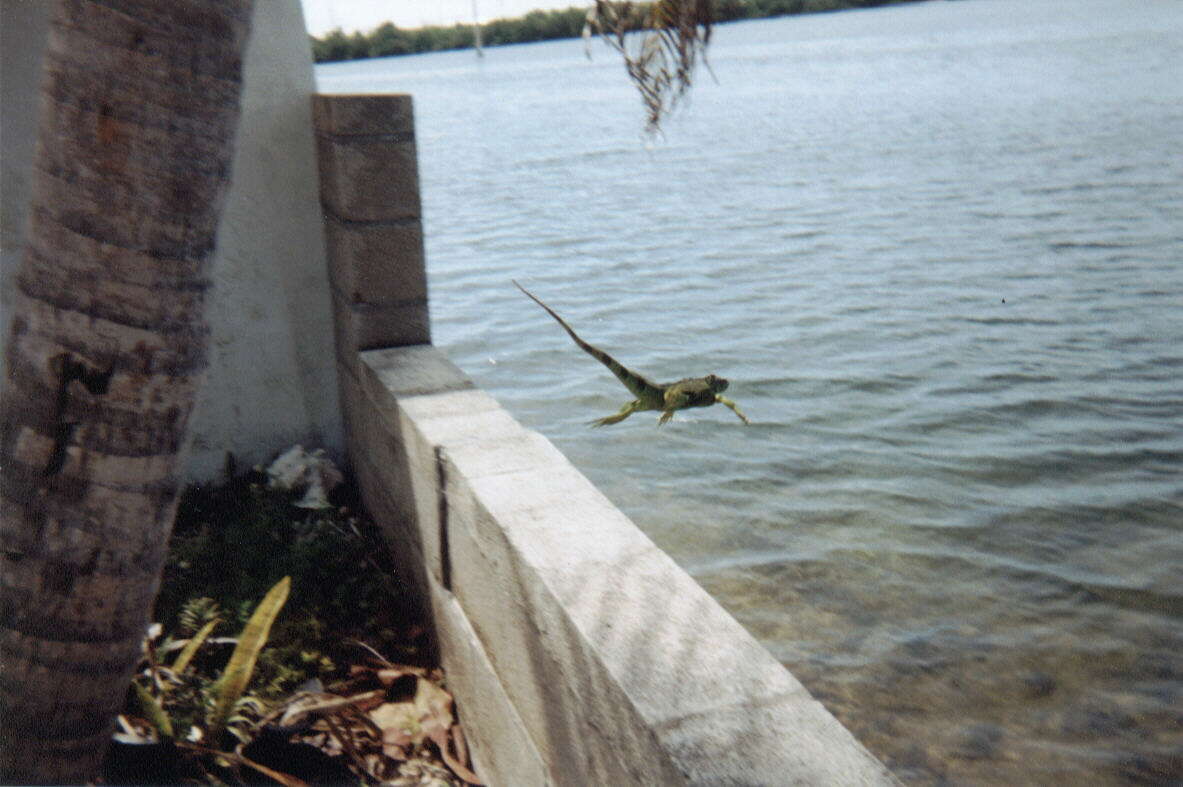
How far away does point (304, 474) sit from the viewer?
16.0 feet

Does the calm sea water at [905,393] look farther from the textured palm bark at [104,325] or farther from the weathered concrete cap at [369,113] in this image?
the textured palm bark at [104,325]

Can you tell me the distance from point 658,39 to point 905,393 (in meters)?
5.67

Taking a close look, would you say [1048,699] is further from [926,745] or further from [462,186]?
[462,186]

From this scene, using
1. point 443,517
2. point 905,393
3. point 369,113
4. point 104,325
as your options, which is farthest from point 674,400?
point 905,393

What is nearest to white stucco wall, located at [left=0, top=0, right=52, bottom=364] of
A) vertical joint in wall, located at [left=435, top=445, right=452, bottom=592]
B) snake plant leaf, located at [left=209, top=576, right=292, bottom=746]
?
snake plant leaf, located at [left=209, top=576, right=292, bottom=746]

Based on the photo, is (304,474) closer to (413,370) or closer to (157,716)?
(413,370)

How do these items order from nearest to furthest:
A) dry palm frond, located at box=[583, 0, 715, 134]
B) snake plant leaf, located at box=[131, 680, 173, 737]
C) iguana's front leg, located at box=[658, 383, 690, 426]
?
1. iguana's front leg, located at box=[658, 383, 690, 426]
2. dry palm frond, located at box=[583, 0, 715, 134]
3. snake plant leaf, located at box=[131, 680, 173, 737]

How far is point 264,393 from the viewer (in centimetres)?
495

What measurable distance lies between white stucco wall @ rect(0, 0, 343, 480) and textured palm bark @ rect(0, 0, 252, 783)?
101 inches

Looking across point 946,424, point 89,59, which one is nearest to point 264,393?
point 89,59

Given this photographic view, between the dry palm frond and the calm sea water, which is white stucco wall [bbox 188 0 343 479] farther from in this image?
the dry palm frond

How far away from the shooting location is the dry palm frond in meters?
2.27

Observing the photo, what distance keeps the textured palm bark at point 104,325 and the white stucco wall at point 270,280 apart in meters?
2.56

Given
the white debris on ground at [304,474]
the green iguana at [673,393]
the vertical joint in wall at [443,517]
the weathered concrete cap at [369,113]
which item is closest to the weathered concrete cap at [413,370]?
the vertical joint in wall at [443,517]
